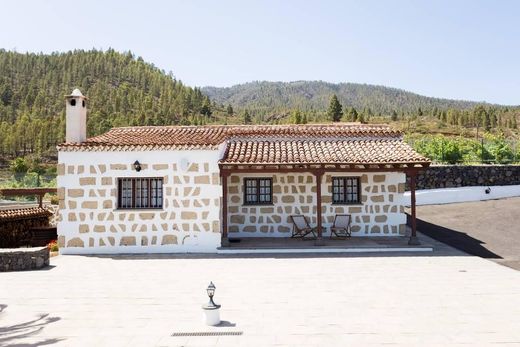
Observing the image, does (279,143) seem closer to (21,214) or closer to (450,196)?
(21,214)

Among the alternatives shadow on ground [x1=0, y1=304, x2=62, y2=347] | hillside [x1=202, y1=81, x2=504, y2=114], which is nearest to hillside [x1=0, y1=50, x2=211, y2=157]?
hillside [x1=202, y1=81, x2=504, y2=114]

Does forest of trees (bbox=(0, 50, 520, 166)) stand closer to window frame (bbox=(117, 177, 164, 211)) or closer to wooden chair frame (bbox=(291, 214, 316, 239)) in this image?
wooden chair frame (bbox=(291, 214, 316, 239))

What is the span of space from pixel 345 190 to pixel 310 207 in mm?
1316

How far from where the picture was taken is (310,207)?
14.8 metres

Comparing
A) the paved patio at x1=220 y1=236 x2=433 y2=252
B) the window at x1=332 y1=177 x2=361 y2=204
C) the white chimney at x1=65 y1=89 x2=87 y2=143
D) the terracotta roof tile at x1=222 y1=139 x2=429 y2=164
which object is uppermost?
the white chimney at x1=65 y1=89 x2=87 y2=143

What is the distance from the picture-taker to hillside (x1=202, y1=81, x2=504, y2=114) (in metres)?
151

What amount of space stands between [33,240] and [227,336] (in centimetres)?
1201

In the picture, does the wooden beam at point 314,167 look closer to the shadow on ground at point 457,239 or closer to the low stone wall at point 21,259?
the shadow on ground at point 457,239

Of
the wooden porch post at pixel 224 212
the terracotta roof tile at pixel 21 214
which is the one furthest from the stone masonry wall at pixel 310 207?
the terracotta roof tile at pixel 21 214

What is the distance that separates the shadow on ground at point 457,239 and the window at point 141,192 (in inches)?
362

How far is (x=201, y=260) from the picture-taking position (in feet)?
39.0

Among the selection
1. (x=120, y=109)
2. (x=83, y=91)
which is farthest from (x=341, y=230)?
(x=83, y=91)

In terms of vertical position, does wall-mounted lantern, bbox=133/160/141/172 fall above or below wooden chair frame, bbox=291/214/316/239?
above

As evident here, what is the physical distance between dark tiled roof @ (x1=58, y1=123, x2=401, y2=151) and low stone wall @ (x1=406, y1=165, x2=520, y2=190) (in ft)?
45.6
